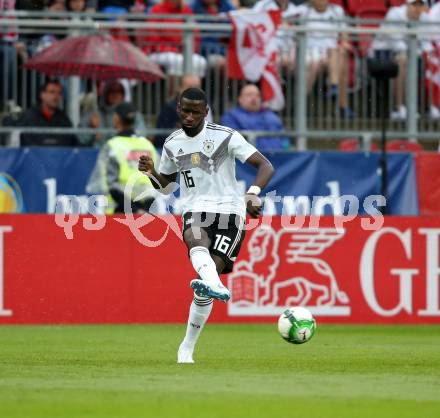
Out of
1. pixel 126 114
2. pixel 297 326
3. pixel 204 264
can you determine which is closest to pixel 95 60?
pixel 126 114

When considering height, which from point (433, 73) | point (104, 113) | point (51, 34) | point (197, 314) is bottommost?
point (197, 314)

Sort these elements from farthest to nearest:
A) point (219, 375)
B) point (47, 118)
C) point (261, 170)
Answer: point (47, 118) < point (261, 170) < point (219, 375)

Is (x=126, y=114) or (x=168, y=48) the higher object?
(x=168, y=48)

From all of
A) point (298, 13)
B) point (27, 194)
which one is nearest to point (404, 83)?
point (298, 13)

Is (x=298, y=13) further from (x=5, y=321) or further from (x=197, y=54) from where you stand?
→ (x=5, y=321)

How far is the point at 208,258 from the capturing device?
11500mm

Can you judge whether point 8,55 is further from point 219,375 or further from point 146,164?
point 219,375

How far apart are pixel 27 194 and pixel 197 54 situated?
11.6 feet

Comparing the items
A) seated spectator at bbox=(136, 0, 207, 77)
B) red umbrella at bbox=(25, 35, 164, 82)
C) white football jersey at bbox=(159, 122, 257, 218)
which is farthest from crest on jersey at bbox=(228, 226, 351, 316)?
white football jersey at bbox=(159, 122, 257, 218)

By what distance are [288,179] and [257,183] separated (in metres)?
7.71

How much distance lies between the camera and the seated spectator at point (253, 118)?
1962 cm

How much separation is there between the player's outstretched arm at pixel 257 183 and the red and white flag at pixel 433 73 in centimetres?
936

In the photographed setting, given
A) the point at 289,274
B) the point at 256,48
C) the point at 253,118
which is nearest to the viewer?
the point at 289,274

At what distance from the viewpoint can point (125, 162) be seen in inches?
685
